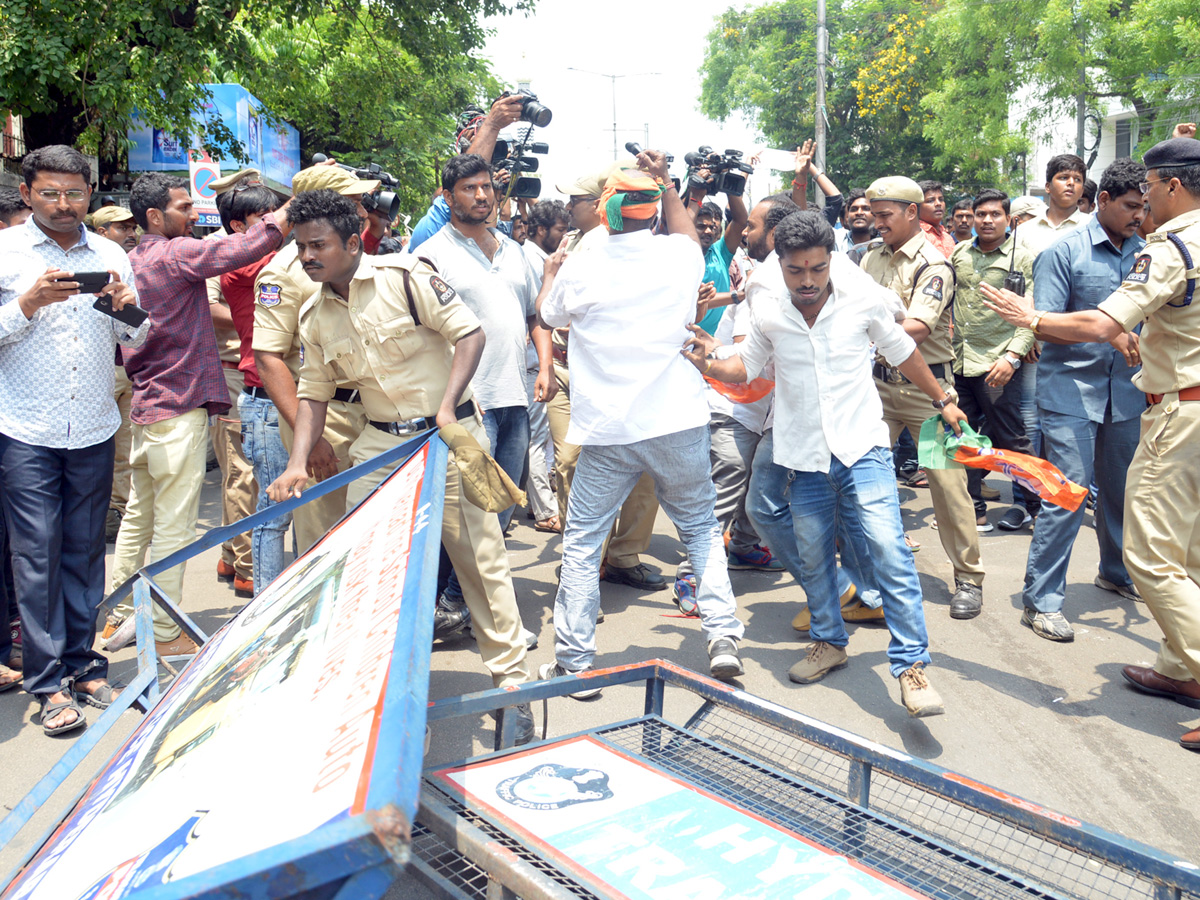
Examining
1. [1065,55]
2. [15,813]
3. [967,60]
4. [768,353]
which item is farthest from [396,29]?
[967,60]

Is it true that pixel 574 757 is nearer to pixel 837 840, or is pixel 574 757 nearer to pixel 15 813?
pixel 837 840

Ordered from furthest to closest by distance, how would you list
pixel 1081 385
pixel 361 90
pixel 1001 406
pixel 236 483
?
1. pixel 361 90
2. pixel 1001 406
3. pixel 236 483
4. pixel 1081 385

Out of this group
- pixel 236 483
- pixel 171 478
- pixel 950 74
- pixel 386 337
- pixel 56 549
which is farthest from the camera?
pixel 950 74

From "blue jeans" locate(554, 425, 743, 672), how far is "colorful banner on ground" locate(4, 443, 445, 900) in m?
1.78

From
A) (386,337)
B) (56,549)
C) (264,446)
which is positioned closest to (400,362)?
(386,337)

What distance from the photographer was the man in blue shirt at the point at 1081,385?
4.44m

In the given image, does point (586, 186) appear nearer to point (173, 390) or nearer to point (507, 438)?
point (507, 438)

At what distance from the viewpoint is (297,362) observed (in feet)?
13.9

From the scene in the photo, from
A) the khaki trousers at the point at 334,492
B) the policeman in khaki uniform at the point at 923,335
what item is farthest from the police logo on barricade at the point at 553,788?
the policeman in khaki uniform at the point at 923,335

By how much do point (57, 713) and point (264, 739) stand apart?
9.76 ft

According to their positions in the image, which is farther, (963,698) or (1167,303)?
(963,698)

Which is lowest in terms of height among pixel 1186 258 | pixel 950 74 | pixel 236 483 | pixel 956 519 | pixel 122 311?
pixel 956 519

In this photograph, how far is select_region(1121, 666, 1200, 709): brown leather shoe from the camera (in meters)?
3.76

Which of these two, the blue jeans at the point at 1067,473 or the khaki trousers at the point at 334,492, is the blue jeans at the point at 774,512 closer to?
the blue jeans at the point at 1067,473
